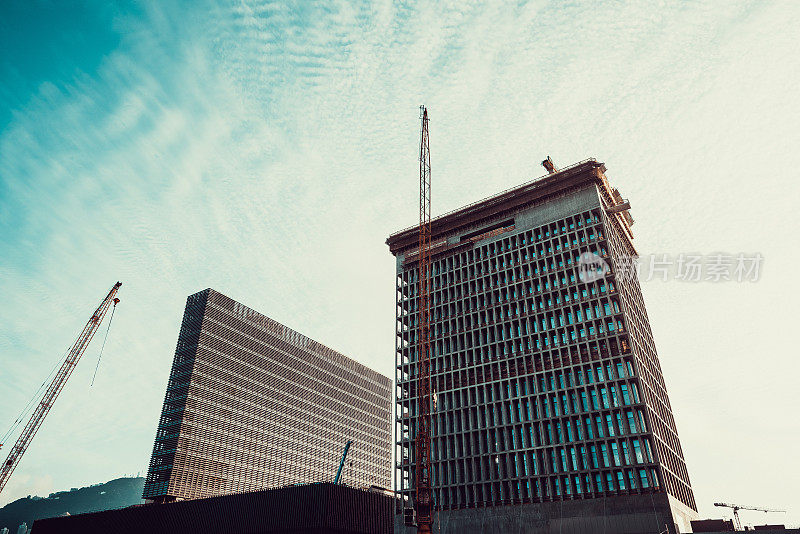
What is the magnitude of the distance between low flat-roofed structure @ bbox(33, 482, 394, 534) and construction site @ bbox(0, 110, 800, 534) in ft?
0.75

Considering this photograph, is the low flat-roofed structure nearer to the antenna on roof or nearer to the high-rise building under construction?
the high-rise building under construction

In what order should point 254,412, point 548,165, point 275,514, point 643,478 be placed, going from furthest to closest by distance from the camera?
point 254,412
point 548,165
point 643,478
point 275,514

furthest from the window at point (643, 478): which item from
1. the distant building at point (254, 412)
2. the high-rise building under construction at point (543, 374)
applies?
the distant building at point (254, 412)

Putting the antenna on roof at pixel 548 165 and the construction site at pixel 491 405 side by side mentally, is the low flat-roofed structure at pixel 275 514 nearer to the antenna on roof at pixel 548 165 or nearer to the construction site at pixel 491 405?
the construction site at pixel 491 405

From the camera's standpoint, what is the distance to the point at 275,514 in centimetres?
6719

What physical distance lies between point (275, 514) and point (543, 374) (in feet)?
157

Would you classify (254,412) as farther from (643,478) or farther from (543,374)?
(643,478)

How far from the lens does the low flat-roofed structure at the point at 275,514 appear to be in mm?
64562

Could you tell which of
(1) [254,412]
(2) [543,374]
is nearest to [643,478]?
(2) [543,374]

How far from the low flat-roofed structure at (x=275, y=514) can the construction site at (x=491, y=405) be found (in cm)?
23

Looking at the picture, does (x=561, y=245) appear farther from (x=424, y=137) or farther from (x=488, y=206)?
(x=424, y=137)

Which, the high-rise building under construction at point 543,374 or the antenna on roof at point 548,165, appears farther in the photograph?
the antenna on roof at point 548,165

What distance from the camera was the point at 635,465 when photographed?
75.3m

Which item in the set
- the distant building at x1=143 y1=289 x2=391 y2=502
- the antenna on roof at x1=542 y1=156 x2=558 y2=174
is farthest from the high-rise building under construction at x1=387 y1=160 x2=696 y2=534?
the distant building at x1=143 y1=289 x2=391 y2=502
